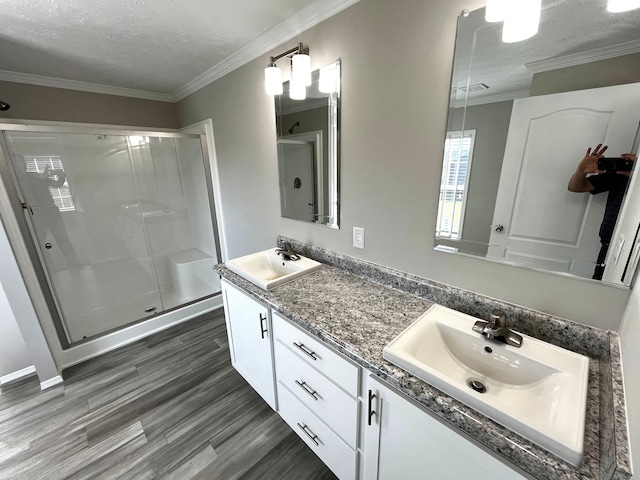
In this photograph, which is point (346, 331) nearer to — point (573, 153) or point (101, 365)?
point (573, 153)

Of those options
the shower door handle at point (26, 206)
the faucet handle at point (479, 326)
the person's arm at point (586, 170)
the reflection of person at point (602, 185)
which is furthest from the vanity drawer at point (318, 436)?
the shower door handle at point (26, 206)

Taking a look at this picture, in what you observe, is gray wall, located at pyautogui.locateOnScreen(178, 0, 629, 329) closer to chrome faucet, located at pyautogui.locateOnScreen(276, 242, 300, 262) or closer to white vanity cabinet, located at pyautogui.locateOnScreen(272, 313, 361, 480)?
chrome faucet, located at pyautogui.locateOnScreen(276, 242, 300, 262)

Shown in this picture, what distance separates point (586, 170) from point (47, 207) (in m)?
3.12

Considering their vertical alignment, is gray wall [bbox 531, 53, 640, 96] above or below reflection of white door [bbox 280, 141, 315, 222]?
above

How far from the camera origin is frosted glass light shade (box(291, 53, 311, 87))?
1.45 meters

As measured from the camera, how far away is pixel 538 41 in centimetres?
87

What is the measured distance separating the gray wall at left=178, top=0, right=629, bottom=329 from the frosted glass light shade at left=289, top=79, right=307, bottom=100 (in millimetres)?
142

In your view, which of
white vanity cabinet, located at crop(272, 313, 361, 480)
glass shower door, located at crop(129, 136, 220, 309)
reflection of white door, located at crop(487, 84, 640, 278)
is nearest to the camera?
reflection of white door, located at crop(487, 84, 640, 278)

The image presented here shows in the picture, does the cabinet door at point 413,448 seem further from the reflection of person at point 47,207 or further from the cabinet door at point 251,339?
the reflection of person at point 47,207

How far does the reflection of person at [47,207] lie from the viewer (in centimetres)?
189

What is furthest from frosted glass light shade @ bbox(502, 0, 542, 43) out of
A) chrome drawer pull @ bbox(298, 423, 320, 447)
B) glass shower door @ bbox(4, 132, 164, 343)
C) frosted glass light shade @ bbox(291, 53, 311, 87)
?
glass shower door @ bbox(4, 132, 164, 343)

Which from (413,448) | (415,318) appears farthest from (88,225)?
(413,448)

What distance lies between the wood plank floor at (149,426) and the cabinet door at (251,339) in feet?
0.54

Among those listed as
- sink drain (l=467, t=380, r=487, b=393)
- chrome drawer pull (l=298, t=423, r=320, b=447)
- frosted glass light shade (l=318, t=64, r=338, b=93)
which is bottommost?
chrome drawer pull (l=298, t=423, r=320, b=447)
